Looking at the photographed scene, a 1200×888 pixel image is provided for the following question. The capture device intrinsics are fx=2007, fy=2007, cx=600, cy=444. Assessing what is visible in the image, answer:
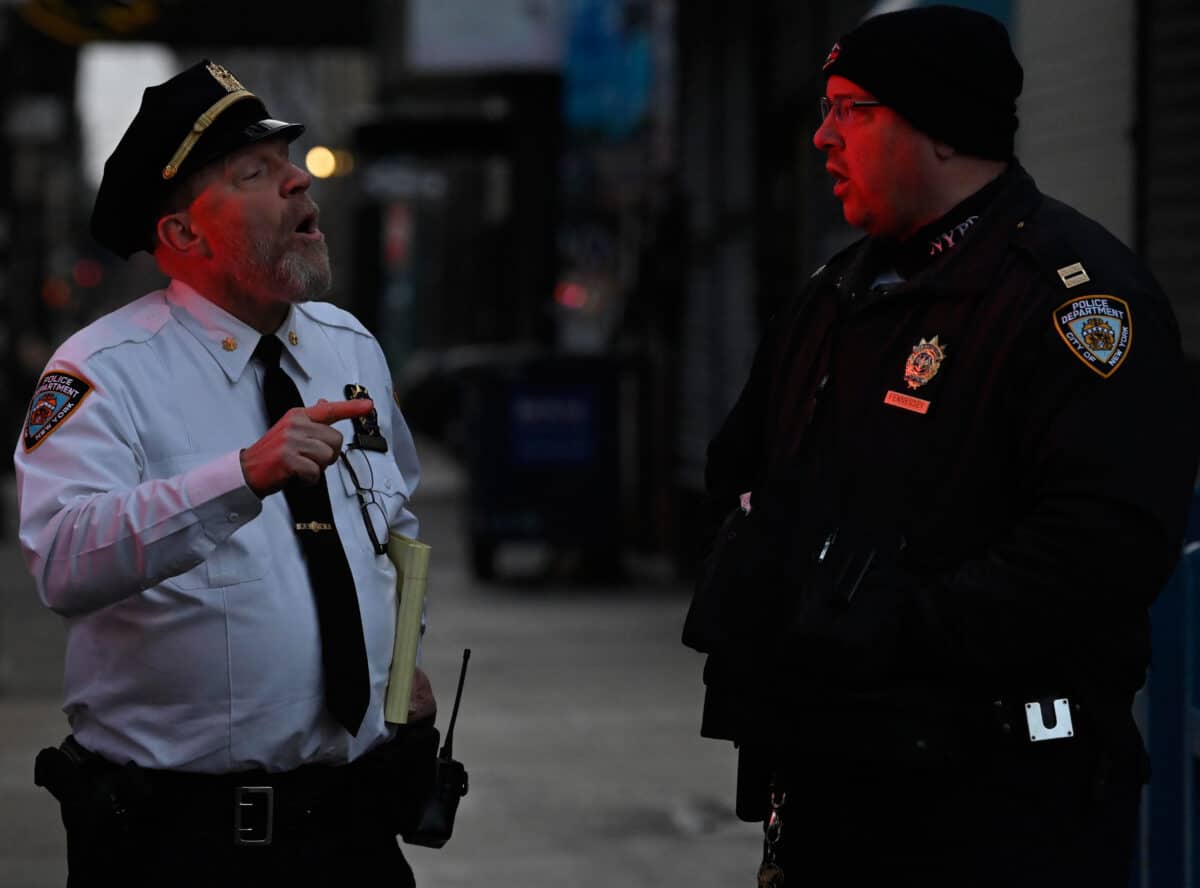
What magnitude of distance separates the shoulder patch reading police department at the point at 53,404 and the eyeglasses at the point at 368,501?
1.51ft

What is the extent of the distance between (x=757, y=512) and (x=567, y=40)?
17323 mm

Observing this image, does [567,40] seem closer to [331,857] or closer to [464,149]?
[464,149]

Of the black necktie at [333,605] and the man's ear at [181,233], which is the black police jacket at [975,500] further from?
the man's ear at [181,233]

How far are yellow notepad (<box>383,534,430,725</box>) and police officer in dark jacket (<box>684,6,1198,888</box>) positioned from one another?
1.89 ft

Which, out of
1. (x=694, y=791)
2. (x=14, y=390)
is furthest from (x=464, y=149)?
(x=694, y=791)

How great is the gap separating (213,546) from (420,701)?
640 mm

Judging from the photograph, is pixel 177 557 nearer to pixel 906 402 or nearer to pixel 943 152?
pixel 906 402

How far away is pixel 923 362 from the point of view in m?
2.86

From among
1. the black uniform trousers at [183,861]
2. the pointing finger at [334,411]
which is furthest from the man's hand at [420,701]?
the pointing finger at [334,411]

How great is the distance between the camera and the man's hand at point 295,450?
2924 millimetres

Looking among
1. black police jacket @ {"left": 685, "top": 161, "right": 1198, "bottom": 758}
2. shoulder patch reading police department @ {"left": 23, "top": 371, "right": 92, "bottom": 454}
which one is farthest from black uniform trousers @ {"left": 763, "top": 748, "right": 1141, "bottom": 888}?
shoulder patch reading police department @ {"left": 23, "top": 371, "right": 92, "bottom": 454}

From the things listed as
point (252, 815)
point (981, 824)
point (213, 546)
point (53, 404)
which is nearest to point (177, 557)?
point (213, 546)

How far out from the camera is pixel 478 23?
18.3 meters

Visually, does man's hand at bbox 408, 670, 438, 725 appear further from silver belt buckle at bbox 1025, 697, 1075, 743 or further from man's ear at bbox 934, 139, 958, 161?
man's ear at bbox 934, 139, 958, 161
